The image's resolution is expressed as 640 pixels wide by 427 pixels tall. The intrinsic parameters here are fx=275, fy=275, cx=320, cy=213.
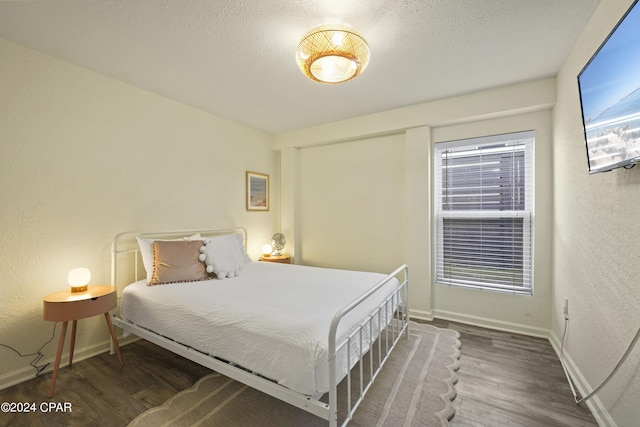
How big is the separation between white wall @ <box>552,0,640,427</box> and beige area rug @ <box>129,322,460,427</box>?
84cm

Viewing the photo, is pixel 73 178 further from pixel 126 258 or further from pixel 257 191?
pixel 257 191

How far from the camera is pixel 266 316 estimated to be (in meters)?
1.68

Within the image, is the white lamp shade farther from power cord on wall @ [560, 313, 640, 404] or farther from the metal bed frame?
power cord on wall @ [560, 313, 640, 404]

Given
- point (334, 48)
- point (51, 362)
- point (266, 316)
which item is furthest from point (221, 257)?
point (334, 48)

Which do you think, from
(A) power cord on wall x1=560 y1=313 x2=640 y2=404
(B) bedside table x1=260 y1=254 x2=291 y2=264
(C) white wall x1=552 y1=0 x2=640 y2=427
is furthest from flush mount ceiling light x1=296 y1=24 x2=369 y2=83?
(B) bedside table x1=260 y1=254 x2=291 y2=264

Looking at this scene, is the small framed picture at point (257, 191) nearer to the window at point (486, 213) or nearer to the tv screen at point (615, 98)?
the window at point (486, 213)

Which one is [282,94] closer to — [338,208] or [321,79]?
[321,79]

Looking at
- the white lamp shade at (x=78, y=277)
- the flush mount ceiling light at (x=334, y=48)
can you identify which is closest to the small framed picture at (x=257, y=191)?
the white lamp shade at (x=78, y=277)

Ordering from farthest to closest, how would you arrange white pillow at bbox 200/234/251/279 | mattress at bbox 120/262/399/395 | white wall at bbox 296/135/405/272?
1. white wall at bbox 296/135/405/272
2. white pillow at bbox 200/234/251/279
3. mattress at bbox 120/262/399/395

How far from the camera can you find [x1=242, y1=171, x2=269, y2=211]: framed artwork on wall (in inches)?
156

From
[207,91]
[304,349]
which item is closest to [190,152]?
[207,91]

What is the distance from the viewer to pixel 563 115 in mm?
2322

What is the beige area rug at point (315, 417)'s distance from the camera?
5.37 feet

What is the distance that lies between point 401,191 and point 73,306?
3321 mm
